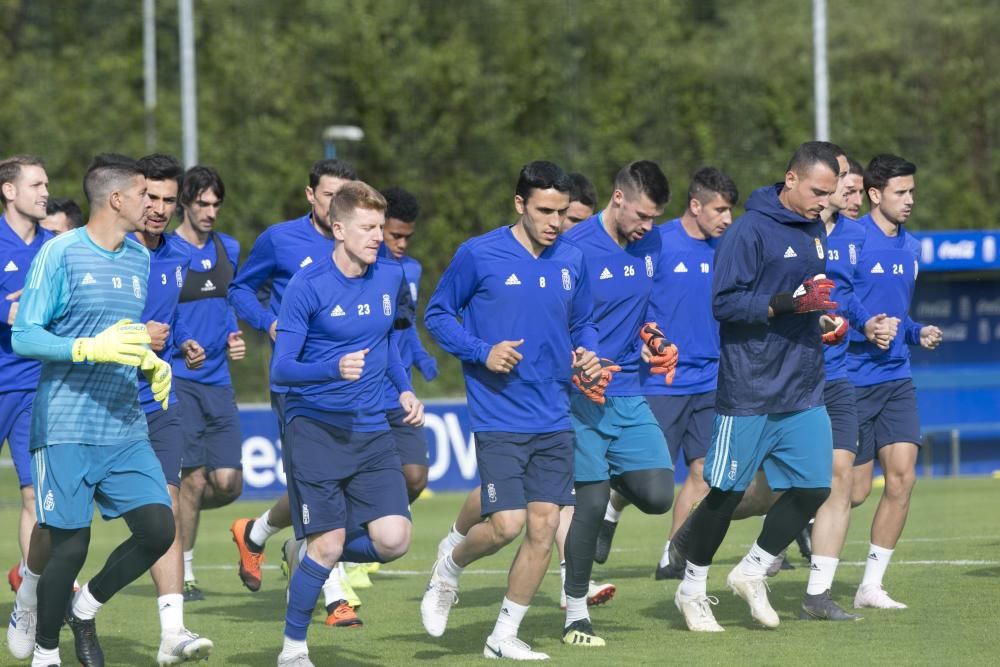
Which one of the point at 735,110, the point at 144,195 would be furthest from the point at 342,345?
the point at 735,110

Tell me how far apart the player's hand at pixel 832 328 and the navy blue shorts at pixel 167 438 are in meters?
3.33

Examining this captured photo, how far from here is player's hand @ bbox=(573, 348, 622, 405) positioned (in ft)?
26.3

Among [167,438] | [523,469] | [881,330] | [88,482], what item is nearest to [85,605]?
[88,482]

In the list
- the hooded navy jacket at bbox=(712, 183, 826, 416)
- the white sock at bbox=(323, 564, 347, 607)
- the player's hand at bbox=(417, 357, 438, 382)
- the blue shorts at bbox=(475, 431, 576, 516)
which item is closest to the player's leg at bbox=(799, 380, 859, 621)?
the hooded navy jacket at bbox=(712, 183, 826, 416)

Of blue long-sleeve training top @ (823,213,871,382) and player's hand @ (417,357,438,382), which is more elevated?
blue long-sleeve training top @ (823,213,871,382)

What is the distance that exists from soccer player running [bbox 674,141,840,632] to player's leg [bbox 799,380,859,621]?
396 mm

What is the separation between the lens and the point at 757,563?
8.47m

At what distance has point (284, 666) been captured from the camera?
24.5 ft

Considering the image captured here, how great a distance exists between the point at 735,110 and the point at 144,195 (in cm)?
3303

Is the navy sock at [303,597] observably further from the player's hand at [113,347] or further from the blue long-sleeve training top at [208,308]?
the blue long-sleeve training top at [208,308]

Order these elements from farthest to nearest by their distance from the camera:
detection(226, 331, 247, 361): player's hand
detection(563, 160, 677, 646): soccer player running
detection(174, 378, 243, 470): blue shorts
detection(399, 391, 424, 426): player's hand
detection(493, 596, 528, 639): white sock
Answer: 1. detection(174, 378, 243, 470): blue shorts
2. detection(226, 331, 247, 361): player's hand
3. detection(563, 160, 677, 646): soccer player running
4. detection(399, 391, 424, 426): player's hand
5. detection(493, 596, 528, 639): white sock

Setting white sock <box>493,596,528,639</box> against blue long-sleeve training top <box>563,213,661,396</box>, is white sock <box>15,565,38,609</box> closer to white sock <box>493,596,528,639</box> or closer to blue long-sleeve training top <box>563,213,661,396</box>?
white sock <box>493,596,528,639</box>

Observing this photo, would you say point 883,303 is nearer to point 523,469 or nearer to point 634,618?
point 634,618

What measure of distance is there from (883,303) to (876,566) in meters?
1.50
